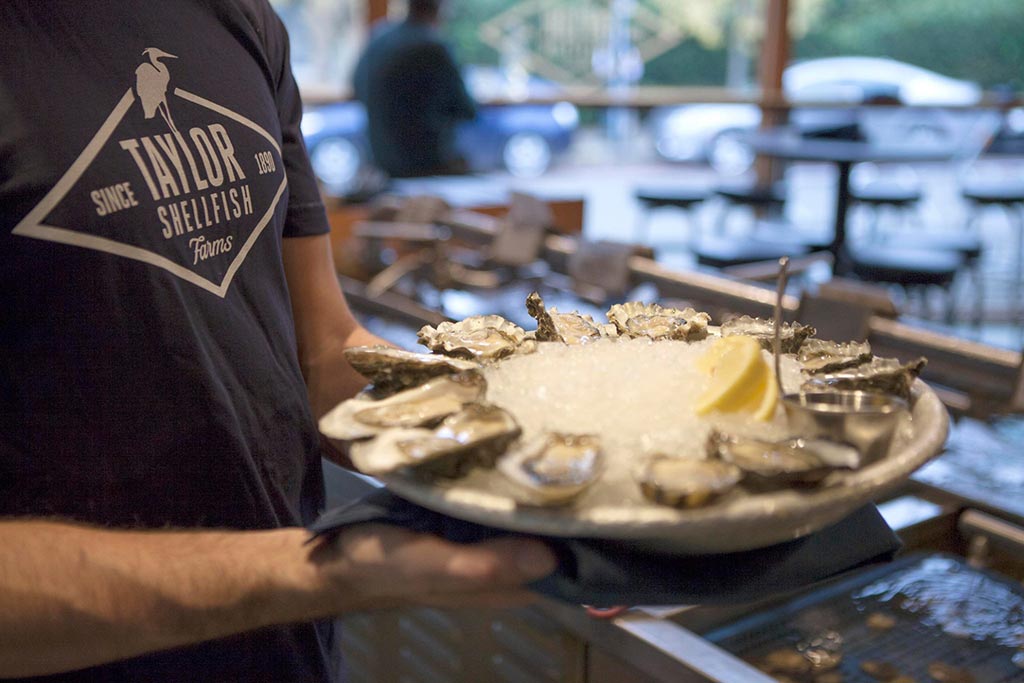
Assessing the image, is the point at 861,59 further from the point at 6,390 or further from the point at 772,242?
the point at 6,390

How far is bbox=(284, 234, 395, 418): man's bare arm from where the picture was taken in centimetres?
113

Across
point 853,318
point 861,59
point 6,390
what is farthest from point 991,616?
point 861,59

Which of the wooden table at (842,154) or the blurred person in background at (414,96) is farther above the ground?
the blurred person in background at (414,96)

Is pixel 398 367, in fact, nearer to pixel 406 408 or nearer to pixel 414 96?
pixel 406 408

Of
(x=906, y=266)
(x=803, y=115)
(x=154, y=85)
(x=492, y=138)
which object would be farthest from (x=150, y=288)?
(x=803, y=115)

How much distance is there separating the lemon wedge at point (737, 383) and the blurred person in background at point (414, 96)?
14.2ft

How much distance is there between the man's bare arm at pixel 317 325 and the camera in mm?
1130

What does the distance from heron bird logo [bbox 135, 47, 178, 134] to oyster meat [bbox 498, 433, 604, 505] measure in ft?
1.57

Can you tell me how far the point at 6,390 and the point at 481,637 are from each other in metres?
0.87

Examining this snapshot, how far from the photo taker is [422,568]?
25.6 inches

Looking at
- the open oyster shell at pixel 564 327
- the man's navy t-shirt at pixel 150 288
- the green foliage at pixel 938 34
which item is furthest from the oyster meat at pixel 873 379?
the green foliage at pixel 938 34

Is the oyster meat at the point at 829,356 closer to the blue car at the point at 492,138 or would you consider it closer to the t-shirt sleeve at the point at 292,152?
the t-shirt sleeve at the point at 292,152

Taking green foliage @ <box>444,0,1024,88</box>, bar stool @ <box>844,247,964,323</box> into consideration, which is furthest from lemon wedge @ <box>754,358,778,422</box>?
green foliage @ <box>444,0,1024,88</box>

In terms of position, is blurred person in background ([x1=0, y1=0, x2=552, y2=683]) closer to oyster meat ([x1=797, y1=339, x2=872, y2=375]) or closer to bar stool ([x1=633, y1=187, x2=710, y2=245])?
oyster meat ([x1=797, y1=339, x2=872, y2=375])
